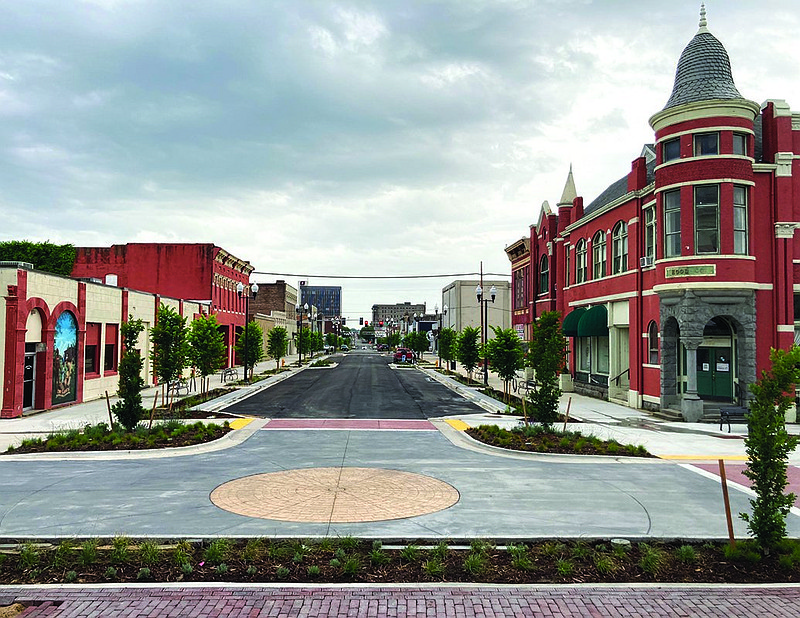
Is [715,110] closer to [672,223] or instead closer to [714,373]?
[672,223]

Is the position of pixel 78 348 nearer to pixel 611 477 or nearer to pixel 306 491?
pixel 306 491

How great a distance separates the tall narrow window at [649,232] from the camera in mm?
27312

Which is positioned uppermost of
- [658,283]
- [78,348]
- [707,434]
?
[658,283]

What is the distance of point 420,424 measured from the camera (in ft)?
73.2

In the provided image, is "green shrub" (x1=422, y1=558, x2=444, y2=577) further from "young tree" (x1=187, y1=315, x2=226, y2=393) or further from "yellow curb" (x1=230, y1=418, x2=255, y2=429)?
"young tree" (x1=187, y1=315, x2=226, y2=393)

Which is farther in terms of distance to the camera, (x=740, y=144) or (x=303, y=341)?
(x=303, y=341)

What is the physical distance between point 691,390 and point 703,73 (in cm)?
1342

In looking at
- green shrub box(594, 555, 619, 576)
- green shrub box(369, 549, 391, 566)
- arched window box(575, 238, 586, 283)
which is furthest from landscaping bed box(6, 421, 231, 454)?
arched window box(575, 238, 586, 283)

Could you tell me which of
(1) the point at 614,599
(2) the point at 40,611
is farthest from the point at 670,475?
(2) the point at 40,611

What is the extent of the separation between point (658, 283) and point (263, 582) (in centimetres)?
2260

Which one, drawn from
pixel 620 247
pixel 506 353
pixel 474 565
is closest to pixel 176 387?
pixel 506 353

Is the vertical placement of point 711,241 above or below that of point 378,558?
above

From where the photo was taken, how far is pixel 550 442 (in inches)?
682

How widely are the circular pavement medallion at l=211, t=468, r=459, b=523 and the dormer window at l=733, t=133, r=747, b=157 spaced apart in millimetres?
20017
